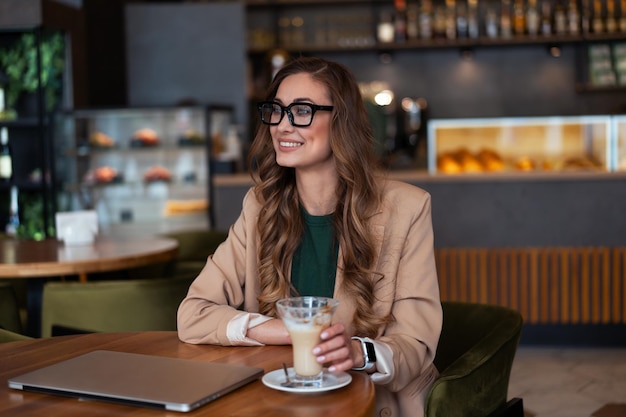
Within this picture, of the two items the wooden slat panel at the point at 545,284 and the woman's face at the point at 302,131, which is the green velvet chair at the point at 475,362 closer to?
the woman's face at the point at 302,131

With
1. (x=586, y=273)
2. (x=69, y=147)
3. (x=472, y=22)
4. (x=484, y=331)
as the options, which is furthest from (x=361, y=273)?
(x=472, y=22)

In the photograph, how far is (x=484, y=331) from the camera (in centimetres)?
239

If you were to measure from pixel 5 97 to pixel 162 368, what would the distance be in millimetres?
5231

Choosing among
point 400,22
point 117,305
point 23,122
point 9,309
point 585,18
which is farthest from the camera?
point 400,22

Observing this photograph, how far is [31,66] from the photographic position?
6246 mm

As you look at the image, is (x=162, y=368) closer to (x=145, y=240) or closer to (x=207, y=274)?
(x=207, y=274)

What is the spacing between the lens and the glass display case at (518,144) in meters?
6.20

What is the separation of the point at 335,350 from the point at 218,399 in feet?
0.76

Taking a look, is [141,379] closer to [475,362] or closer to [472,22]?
[475,362]

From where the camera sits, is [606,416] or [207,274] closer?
[207,274]

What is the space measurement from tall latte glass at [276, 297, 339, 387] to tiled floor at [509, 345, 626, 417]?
2.60m

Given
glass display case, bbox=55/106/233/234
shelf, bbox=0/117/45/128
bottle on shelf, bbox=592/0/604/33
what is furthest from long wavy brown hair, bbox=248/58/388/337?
bottle on shelf, bbox=592/0/604/33

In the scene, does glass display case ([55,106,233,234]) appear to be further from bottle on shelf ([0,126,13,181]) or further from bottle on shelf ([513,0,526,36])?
bottle on shelf ([513,0,526,36])

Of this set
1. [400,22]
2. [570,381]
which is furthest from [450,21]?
[570,381]
